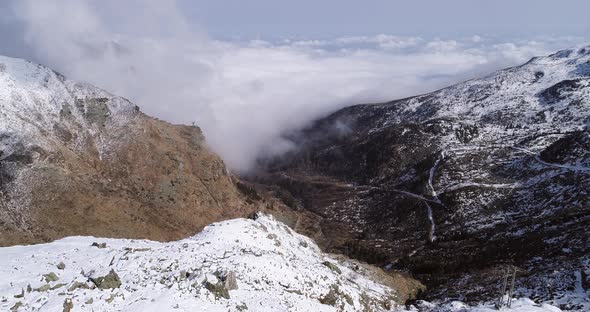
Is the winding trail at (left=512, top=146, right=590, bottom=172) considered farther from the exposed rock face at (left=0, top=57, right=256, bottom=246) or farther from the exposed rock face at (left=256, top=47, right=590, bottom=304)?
the exposed rock face at (left=0, top=57, right=256, bottom=246)

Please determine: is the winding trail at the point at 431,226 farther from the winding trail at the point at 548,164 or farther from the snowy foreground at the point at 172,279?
the snowy foreground at the point at 172,279

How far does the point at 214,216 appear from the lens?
86.4 meters

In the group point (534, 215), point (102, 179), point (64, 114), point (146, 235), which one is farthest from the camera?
point (534, 215)

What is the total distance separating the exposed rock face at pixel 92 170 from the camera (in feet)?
213

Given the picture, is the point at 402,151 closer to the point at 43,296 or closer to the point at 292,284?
the point at 292,284

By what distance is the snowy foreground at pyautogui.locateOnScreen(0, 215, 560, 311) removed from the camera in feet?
90.9

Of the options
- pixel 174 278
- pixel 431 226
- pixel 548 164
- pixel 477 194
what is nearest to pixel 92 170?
pixel 174 278

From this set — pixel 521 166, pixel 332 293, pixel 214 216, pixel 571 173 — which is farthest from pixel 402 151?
pixel 332 293

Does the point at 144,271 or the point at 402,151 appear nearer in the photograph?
the point at 144,271

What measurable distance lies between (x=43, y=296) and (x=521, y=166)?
12770cm

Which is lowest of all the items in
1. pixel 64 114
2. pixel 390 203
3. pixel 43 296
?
pixel 390 203

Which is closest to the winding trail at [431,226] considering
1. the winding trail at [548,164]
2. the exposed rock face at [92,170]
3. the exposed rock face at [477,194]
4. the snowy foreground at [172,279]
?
the exposed rock face at [477,194]

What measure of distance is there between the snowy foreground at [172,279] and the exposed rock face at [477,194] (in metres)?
28.3

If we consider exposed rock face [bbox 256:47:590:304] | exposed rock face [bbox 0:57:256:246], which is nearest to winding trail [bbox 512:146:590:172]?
exposed rock face [bbox 256:47:590:304]
